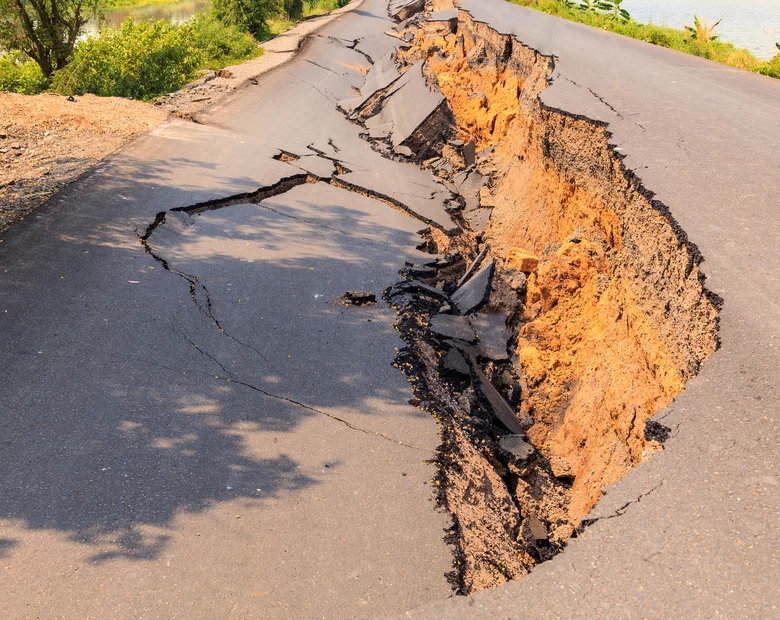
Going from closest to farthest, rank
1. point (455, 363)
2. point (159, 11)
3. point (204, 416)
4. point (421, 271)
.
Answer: point (204, 416), point (455, 363), point (421, 271), point (159, 11)

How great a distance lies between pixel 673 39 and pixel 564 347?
11082mm

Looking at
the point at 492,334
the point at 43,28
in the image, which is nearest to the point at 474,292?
the point at 492,334

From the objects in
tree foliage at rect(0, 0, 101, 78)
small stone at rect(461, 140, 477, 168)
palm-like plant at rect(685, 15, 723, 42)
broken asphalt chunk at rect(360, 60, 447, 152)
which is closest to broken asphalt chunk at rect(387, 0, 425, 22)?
palm-like plant at rect(685, 15, 723, 42)

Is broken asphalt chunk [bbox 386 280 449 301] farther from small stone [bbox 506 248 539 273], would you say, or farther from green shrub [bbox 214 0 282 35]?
green shrub [bbox 214 0 282 35]

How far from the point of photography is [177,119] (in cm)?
1019

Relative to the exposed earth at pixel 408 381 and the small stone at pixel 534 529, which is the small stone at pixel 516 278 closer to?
the exposed earth at pixel 408 381

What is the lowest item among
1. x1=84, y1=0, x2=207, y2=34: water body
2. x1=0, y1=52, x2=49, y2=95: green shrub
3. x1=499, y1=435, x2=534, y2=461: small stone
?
x1=499, y1=435, x2=534, y2=461: small stone

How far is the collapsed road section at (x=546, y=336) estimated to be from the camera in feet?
12.4

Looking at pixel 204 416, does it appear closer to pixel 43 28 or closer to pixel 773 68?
pixel 773 68

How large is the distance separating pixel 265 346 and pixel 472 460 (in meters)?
1.92

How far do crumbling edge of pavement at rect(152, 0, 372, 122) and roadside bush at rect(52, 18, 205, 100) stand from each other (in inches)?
21.9

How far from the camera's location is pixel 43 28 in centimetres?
1341

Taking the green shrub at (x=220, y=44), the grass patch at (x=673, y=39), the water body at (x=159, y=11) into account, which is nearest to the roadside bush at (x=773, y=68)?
the grass patch at (x=673, y=39)

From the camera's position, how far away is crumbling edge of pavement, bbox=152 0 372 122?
11211 millimetres
